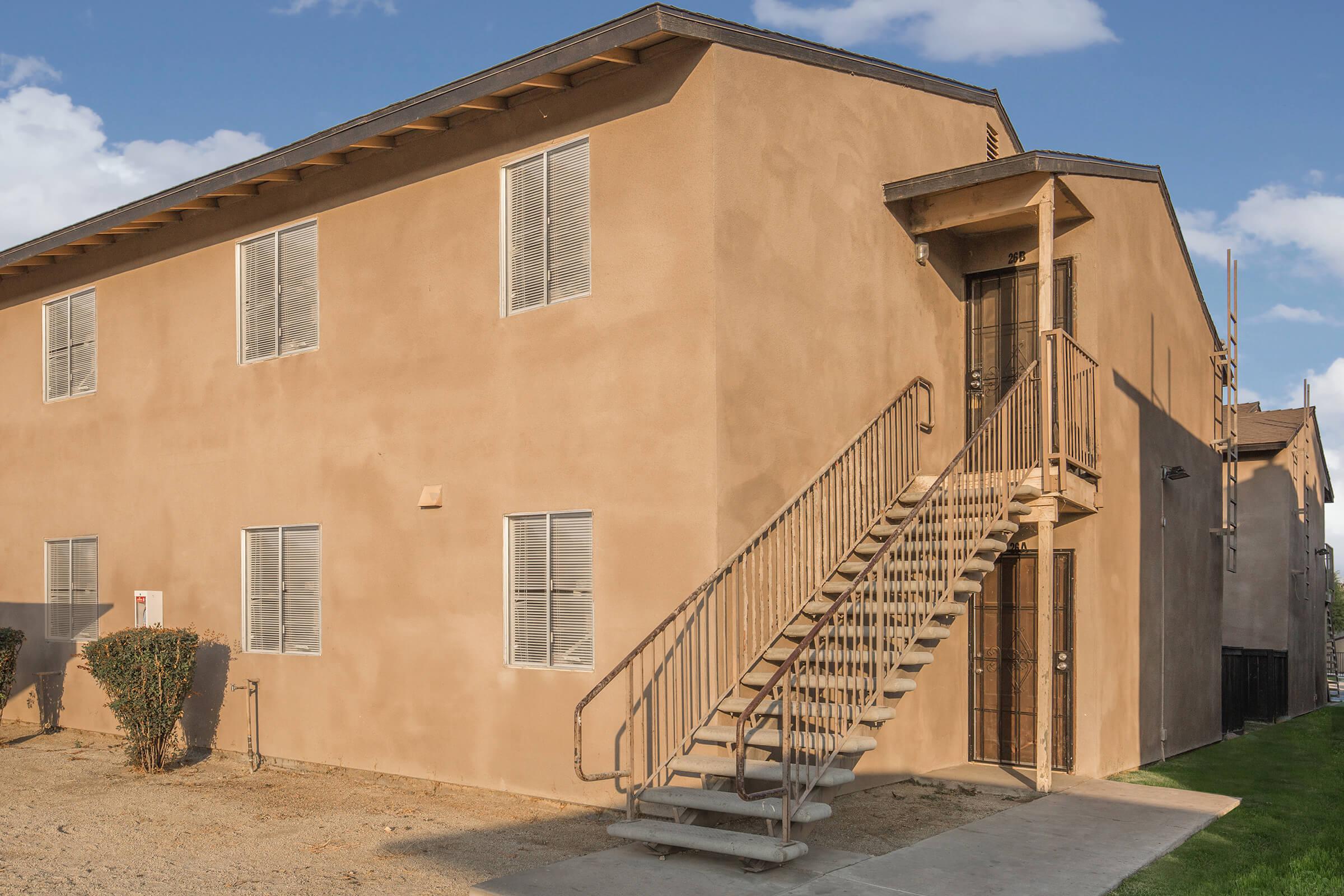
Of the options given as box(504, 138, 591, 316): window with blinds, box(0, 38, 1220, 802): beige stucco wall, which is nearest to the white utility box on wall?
box(0, 38, 1220, 802): beige stucco wall

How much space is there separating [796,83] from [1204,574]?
29.3 feet

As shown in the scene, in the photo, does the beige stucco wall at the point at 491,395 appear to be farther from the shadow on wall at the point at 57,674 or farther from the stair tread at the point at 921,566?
the stair tread at the point at 921,566

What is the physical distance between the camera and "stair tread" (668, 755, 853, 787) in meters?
7.46

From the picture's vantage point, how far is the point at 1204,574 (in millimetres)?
14914

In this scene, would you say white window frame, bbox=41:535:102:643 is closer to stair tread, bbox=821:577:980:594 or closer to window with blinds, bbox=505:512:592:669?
window with blinds, bbox=505:512:592:669

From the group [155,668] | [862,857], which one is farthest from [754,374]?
[155,668]

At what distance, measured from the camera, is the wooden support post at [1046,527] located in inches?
385

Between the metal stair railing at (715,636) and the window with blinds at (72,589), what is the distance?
25.6 ft

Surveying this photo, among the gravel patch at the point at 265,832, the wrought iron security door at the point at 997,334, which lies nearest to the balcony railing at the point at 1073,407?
the wrought iron security door at the point at 997,334

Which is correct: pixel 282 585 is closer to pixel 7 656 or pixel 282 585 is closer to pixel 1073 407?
pixel 7 656

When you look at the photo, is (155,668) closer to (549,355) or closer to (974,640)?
(549,355)

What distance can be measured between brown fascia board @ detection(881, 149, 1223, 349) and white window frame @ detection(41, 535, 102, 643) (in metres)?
10.0

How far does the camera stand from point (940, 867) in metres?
7.33

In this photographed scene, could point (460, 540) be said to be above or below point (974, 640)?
above
